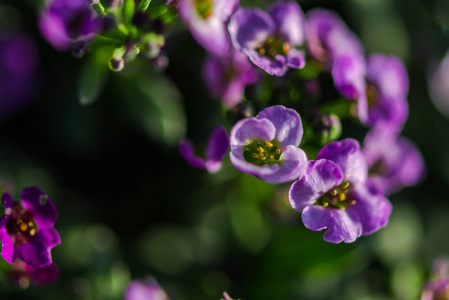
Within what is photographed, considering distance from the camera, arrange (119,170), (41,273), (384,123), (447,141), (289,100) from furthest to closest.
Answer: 1. (447,141)
2. (119,170)
3. (384,123)
4. (289,100)
5. (41,273)

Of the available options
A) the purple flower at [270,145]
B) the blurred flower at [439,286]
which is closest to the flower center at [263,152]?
the purple flower at [270,145]

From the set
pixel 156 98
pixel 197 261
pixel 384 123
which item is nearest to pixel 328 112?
pixel 384 123

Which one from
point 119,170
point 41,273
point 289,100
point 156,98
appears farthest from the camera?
point 119,170

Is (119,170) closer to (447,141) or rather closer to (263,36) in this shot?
(263,36)

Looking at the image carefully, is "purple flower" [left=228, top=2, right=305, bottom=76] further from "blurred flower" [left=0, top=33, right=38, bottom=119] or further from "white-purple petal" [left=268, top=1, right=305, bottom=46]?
"blurred flower" [left=0, top=33, right=38, bottom=119]

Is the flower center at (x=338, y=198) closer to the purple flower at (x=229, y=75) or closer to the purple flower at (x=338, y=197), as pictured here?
the purple flower at (x=338, y=197)

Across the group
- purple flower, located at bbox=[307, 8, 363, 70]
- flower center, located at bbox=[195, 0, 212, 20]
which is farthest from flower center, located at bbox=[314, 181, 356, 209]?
flower center, located at bbox=[195, 0, 212, 20]

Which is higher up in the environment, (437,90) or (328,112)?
(328,112)
